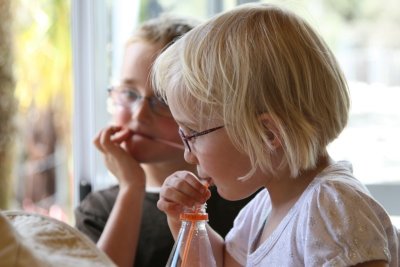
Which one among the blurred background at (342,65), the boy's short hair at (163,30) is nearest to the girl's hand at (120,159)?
the boy's short hair at (163,30)

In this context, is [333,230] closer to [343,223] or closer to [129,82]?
[343,223]

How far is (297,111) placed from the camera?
1.13 meters

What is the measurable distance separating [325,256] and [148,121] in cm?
68

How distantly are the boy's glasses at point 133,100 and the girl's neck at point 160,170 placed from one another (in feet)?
0.40

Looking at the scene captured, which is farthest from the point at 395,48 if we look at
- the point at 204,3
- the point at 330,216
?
the point at 330,216

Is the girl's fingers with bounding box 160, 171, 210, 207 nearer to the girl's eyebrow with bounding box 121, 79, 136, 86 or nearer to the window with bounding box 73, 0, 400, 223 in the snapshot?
the girl's eyebrow with bounding box 121, 79, 136, 86

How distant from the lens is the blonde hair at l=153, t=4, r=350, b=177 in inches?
44.3

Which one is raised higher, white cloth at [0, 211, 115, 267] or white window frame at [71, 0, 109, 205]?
white cloth at [0, 211, 115, 267]

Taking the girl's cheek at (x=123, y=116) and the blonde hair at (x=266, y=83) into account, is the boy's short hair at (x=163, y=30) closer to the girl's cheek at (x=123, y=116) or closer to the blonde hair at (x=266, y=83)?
the girl's cheek at (x=123, y=116)

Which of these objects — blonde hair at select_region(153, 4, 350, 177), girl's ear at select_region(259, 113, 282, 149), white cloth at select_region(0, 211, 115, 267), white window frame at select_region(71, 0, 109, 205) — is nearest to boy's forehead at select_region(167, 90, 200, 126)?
blonde hair at select_region(153, 4, 350, 177)

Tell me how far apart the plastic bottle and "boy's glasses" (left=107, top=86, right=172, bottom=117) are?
18.0 inches

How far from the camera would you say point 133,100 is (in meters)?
1.65

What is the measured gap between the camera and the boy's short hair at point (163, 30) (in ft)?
5.36

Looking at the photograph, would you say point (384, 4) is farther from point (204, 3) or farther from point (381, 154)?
point (204, 3)
